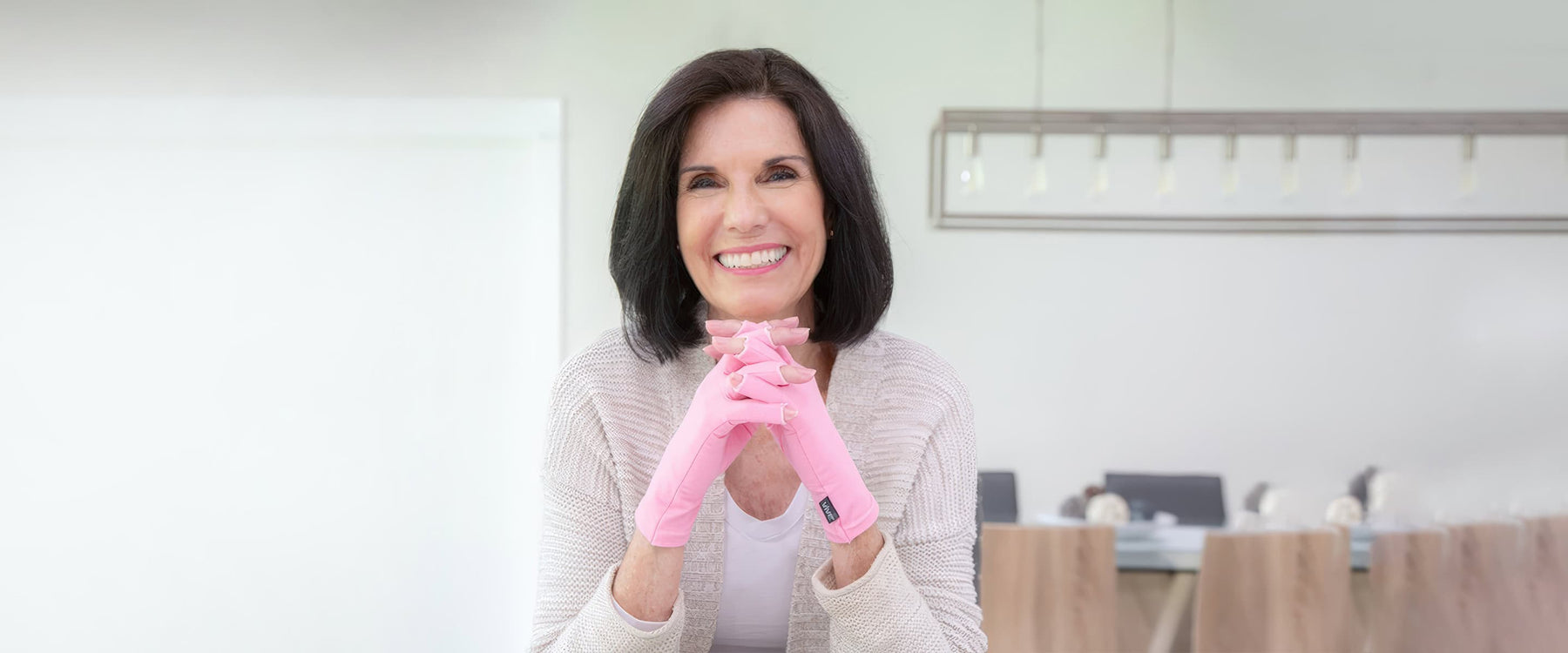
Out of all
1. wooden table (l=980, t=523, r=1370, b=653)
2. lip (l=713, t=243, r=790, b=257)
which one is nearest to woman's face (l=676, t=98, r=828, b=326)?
lip (l=713, t=243, r=790, b=257)

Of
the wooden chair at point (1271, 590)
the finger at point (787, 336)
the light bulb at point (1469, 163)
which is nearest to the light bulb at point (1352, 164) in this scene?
the light bulb at point (1469, 163)

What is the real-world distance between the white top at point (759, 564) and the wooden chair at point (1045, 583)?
1.59 meters

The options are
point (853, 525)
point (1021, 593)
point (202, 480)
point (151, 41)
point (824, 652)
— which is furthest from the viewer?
point (202, 480)

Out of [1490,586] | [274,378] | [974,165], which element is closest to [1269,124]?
[974,165]

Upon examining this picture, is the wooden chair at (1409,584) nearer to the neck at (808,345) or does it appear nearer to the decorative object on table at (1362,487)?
the decorative object on table at (1362,487)

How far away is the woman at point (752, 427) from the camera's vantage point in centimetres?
102

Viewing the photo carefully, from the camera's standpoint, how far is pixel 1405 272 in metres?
3.79

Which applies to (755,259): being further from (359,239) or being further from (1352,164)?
(359,239)

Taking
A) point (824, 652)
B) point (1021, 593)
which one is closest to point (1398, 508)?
point (1021, 593)

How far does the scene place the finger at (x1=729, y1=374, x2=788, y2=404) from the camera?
0.98m

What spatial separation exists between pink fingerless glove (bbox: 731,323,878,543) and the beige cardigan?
2.2 inches

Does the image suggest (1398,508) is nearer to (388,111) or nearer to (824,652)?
(824,652)

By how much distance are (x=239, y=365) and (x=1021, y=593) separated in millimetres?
2633

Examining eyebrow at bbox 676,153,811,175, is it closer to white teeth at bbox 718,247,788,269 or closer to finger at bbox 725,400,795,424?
white teeth at bbox 718,247,788,269
